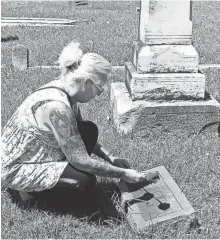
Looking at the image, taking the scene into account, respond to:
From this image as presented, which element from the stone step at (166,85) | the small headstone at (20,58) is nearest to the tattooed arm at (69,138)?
the stone step at (166,85)

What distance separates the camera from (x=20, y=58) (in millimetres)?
7305

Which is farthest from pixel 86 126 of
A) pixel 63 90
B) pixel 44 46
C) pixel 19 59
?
pixel 44 46

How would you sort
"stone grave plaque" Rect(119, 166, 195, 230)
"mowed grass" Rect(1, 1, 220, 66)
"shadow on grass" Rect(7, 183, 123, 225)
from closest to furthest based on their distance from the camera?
"stone grave plaque" Rect(119, 166, 195, 230) < "shadow on grass" Rect(7, 183, 123, 225) < "mowed grass" Rect(1, 1, 220, 66)

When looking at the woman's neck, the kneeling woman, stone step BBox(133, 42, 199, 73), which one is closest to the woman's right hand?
the kneeling woman

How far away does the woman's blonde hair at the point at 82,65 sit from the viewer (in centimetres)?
319

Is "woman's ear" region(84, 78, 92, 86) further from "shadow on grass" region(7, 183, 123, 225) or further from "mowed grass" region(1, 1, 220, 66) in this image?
"mowed grass" region(1, 1, 220, 66)

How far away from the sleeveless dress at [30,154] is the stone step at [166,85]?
170 centimetres

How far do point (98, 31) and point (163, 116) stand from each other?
576 cm

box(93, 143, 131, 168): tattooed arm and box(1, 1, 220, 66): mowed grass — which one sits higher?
box(93, 143, 131, 168): tattooed arm

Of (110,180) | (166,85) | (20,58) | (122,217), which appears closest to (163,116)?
(166,85)

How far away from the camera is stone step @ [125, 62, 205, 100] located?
16.5ft

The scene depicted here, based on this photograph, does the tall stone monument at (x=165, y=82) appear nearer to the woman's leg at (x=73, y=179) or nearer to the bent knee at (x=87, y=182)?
the bent knee at (x=87, y=182)

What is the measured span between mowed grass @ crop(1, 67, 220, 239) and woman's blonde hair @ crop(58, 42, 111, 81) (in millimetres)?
987

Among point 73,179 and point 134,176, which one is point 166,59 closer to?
point 134,176
